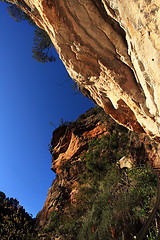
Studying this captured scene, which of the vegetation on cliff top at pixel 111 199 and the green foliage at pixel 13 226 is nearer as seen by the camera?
the vegetation on cliff top at pixel 111 199

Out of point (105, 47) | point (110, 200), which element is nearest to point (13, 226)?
point (110, 200)

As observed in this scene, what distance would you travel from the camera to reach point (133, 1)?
4.15 ft

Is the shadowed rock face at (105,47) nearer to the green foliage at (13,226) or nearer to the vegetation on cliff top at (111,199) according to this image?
the vegetation on cliff top at (111,199)

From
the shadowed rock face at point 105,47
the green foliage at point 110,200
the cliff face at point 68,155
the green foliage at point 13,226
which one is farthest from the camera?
the cliff face at point 68,155

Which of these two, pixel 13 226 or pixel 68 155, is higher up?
pixel 68 155

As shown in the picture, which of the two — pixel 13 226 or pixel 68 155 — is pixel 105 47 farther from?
pixel 68 155

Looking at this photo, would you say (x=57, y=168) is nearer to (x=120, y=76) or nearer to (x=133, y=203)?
(x=133, y=203)

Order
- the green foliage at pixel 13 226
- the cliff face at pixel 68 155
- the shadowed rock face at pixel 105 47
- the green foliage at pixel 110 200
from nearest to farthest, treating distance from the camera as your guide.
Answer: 1. the shadowed rock face at pixel 105 47
2. the green foliage at pixel 110 200
3. the green foliage at pixel 13 226
4. the cliff face at pixel 68 155

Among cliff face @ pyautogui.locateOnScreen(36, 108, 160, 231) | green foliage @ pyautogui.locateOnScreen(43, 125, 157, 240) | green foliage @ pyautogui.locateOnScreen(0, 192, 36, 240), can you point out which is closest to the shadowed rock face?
green foliage @ pyautogui.locateOnScreen(43, 125, 157, 240)

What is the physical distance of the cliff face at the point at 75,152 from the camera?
6658mm

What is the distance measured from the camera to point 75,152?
10922mm

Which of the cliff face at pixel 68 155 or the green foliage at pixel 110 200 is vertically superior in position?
the cliff face at pixel 68 155

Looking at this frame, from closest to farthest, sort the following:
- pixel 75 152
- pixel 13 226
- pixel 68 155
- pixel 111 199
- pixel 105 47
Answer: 1. pixel 105 47
2. pixel 111 199
3. pixel 13 226
4. pixel 75 152
5. pixel 68 155

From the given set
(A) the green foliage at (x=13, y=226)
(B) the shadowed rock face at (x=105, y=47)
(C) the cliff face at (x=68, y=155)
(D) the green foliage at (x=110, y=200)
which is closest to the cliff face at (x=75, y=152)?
(C) the cliff face at (x=68, y=155)
